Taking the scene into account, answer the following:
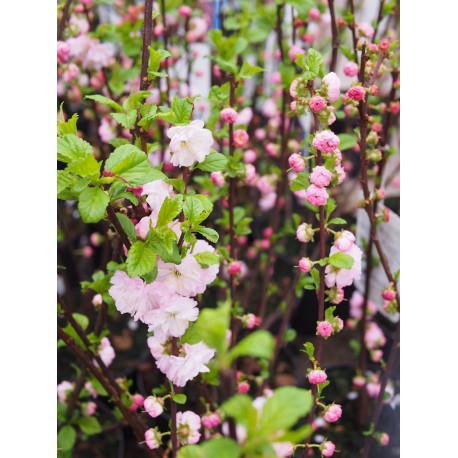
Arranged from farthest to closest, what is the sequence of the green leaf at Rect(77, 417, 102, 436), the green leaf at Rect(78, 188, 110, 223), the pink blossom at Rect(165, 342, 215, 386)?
the green leaf at Rect(77, 417, 102, 436) → the pink blossom at Rect(165, 342, 215, 386) → the green leaf at Rect(78, 188, 110, 223)

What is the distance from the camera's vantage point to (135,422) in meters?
1.08

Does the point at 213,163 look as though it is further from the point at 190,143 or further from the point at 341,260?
the point at 341,260

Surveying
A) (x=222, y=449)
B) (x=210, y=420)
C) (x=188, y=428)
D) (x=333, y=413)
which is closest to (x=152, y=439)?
(x=188, y=428)

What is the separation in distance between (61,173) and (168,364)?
0.30 m

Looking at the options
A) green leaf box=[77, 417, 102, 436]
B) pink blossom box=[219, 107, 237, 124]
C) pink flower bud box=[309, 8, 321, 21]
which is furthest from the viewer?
pink flower bud box=[309, 8, 321, 21]

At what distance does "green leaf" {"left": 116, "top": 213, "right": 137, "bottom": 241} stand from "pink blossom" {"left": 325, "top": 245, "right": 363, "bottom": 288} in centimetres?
30

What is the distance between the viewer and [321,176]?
2.60 ft

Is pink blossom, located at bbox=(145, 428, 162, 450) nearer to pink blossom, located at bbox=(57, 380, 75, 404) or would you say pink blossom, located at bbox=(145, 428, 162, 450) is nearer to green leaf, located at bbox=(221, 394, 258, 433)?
pink blossom, located at bbox=(57, 380, 75, 404)

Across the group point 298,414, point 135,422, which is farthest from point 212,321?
point 135,422

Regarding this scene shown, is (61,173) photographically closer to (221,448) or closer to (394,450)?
(221,448)

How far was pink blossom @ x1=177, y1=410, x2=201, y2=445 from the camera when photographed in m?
0.94

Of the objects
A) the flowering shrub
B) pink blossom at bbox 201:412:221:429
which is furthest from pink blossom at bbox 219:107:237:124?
pink blossom at bbox 201:412:221:429

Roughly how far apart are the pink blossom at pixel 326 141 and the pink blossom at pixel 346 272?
0.16 metres

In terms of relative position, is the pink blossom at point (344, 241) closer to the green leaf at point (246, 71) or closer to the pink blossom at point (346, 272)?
the pink blossom at point (346, 272)
